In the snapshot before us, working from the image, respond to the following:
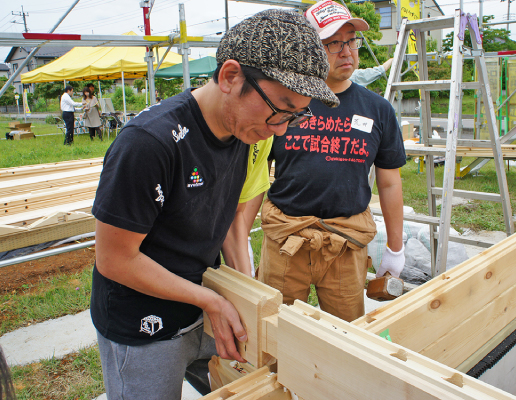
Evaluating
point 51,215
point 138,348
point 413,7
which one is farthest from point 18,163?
point 138,348

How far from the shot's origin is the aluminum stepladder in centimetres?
271

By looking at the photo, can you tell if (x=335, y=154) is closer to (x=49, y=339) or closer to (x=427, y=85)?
(x=427, y=85)

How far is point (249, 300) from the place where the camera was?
1.17 meters

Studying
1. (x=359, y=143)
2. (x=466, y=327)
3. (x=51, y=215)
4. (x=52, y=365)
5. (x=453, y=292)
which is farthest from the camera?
(x=51, y=215)

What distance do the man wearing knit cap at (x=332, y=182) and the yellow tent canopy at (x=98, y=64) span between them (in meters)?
12.2

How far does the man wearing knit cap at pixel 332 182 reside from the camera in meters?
2.08

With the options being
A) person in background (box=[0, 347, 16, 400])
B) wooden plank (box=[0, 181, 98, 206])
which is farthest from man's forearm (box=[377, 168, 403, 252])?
wooden plank (box=[0, 181, 98, 206])

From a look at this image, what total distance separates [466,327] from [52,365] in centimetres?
260

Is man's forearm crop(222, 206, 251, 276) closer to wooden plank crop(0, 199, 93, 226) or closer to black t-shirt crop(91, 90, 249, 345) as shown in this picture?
black t-shirt crop(91, 90, 249, 345)

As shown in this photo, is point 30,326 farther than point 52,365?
Yes

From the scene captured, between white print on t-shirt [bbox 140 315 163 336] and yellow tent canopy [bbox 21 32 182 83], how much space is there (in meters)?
13.1

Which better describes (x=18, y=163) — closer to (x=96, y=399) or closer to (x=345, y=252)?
(x=96, y=399)

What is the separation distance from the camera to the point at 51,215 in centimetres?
369

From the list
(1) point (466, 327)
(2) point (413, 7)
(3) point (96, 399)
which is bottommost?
(3) point (96, 399)
